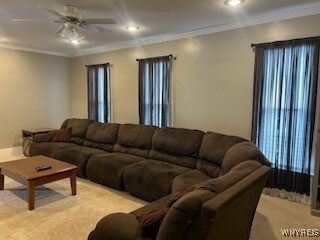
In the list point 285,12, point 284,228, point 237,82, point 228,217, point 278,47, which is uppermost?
point 285,12

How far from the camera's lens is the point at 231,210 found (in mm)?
1419

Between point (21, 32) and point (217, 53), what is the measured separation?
136 inches

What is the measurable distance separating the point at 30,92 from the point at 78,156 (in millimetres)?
2779

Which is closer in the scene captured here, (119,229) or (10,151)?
(119,229)

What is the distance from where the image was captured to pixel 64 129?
520cm

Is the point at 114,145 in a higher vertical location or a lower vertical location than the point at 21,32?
lower

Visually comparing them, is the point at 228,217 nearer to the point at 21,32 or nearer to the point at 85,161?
the point at 85,161

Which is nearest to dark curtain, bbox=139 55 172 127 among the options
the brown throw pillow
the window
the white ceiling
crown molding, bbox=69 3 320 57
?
crown molding, bbox=69 3 320 57

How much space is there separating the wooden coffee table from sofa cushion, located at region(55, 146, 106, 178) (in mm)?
487

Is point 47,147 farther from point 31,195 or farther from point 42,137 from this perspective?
point 31,195

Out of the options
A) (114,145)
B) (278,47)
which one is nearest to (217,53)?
(278,47)

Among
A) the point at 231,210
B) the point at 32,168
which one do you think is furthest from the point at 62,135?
the point at 231,210

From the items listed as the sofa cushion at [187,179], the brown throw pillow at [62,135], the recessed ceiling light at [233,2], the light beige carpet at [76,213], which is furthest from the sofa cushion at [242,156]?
the brown throw pillow at [62,135]

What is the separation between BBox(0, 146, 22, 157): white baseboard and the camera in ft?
17.8
